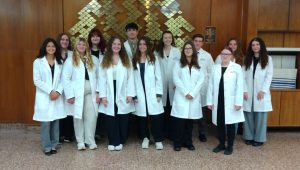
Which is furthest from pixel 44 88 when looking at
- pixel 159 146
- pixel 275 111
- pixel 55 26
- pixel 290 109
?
pixel 290 109

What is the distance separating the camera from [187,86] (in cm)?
418

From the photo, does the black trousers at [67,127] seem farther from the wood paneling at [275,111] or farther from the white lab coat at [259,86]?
the wood paneling at [275,111]

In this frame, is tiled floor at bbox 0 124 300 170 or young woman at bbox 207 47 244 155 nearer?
tiled floor at bbox 0 124 300 170

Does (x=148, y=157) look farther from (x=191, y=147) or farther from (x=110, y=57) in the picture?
(x=110, y=57)

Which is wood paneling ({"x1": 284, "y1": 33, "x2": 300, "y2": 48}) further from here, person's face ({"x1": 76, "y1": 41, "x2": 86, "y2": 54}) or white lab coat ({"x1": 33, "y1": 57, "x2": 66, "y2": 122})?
white lab coat ({"x1": 33, "y1": 57, "x2": 66, "y2": 122})

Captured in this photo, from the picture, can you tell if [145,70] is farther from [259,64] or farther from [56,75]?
[259,64]

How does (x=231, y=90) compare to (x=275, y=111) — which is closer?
(x=231, y=90)

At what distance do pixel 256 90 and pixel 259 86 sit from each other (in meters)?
0.07

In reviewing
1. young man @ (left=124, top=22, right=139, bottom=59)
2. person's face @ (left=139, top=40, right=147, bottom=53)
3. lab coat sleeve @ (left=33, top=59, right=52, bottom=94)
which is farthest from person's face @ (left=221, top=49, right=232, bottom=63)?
lab coat sleeve @ (left=33, top=59, right=52, bottom=94)

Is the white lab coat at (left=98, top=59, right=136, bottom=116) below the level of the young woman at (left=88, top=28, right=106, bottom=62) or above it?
below

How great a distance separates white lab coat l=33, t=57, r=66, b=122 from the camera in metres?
4.02

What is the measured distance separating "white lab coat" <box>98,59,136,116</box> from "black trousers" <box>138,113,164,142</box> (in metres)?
0.34

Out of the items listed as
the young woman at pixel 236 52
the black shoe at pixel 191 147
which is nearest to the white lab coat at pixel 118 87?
the black shoe at pixel 191 147

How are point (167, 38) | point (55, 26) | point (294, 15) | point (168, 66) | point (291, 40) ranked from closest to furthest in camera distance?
point (167, 38) < point (168, 66) < point (55, 26) < point (294, 15) < point (291, 40)
